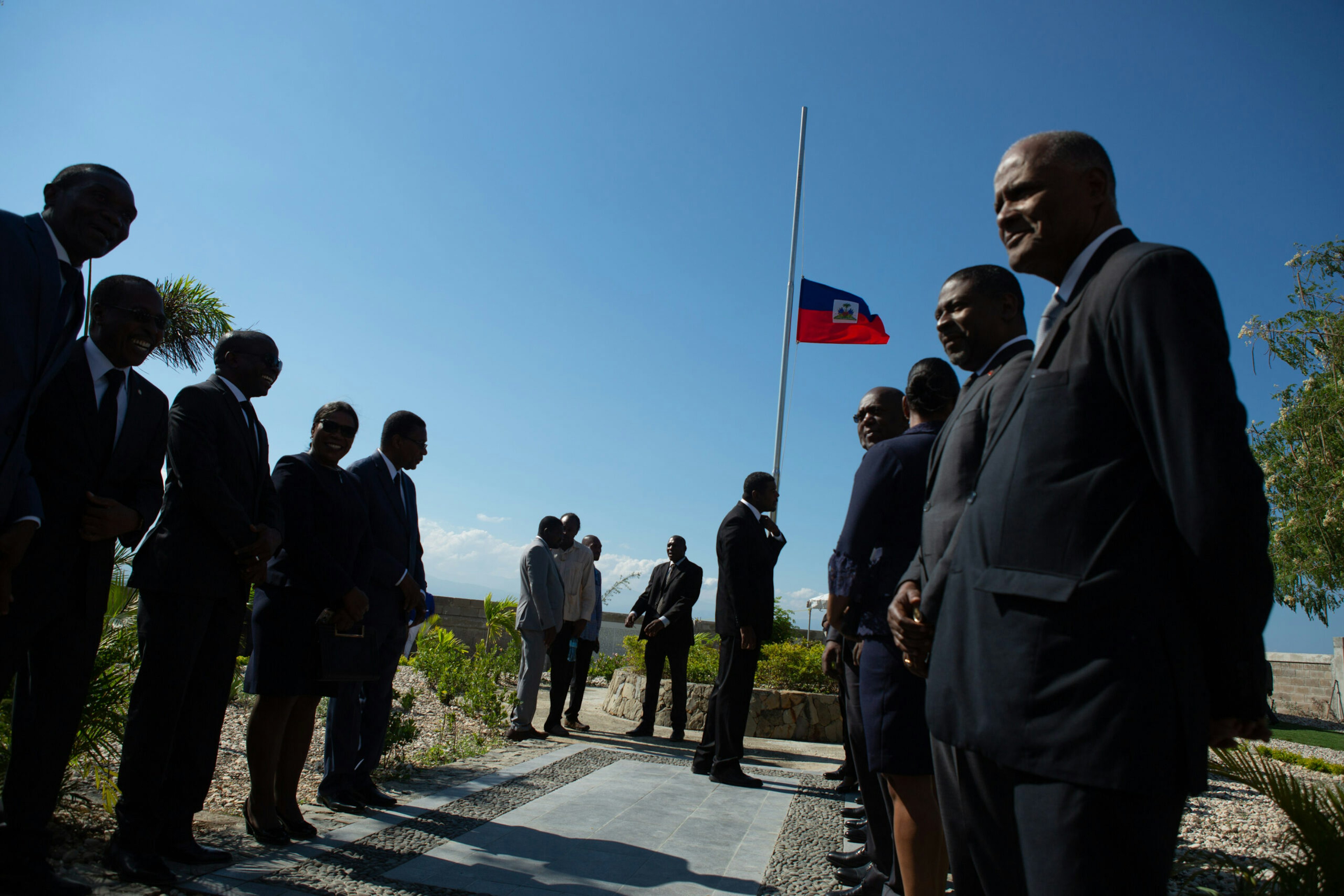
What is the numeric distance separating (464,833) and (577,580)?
4.94 m

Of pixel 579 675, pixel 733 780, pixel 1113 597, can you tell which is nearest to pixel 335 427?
pixel 733 780

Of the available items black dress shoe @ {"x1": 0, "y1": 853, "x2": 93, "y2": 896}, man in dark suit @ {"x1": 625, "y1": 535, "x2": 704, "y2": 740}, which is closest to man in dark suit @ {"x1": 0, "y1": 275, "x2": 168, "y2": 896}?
black dress shoe @ {"x1": 0, "y1": 853, "x2": 93, "y2": 896}

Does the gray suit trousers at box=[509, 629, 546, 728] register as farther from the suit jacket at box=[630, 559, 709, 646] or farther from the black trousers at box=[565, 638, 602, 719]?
the suit jacket at box=[630, 559, 709, 646]

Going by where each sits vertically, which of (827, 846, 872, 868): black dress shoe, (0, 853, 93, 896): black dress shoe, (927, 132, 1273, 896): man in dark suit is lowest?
(827, 846, 872, 868): black dress shoe

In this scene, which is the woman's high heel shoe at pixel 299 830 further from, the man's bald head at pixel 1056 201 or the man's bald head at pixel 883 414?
the man's bald head at pixel 1056 201

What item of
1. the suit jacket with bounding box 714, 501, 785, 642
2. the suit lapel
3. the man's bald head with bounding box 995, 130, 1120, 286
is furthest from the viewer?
the suit jacket with bounding box 714, 501, 785, 642

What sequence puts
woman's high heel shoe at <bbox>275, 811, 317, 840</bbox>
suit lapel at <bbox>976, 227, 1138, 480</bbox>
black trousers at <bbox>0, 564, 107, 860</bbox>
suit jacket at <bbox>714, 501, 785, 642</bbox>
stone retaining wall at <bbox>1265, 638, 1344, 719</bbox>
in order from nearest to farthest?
suit lapel at <bbox>976, 227, 1138, 480</bbox> → black trousers at <bbox>0, 564, 107, 860</bbox> → woman's high heel shoe at <bbox>275, 811, 317, 840</bbox> → suit jacket at <bbox>714, 501, 785, 642</bbox> → stone retaining wall at <bbox>1265, 638, 1344, 719</bbox>

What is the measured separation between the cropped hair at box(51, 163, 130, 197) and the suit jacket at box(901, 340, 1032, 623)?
3022 mm

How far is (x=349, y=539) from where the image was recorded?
417 centimetres

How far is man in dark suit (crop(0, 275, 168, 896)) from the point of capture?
2701 millimetres

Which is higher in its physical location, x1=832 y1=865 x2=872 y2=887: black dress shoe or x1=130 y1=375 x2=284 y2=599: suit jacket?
x1=130 y1=375 x2=284 y2=599: suit jacket

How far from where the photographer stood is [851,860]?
379cm

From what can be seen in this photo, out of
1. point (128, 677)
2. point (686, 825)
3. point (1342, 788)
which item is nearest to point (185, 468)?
point (128, 677)

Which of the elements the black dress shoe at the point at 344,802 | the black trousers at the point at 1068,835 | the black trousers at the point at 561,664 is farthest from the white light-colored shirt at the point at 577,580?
the black trousers at the point at 1068,835
